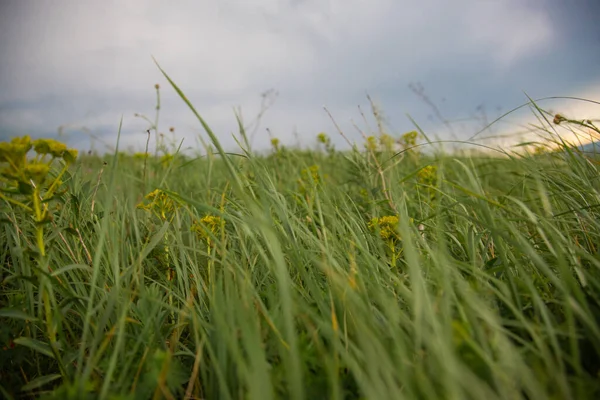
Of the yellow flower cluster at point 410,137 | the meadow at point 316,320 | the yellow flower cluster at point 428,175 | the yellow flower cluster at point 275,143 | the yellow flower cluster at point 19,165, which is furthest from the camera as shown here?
the yellow flower cluster at point 275,143

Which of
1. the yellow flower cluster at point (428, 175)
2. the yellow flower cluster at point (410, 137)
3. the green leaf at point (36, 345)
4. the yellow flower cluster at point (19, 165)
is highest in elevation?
the yellow flower cluster at point (410, 137)

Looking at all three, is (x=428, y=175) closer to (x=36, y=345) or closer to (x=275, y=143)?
(x=275, y=143)

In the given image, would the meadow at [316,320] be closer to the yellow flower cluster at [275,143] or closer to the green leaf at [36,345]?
the green leaf at [36,345]

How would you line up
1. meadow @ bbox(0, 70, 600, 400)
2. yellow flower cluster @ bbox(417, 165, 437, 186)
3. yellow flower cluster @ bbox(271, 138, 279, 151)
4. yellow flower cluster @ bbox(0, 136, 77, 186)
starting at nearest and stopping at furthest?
meadow @ bbox(0, 70, 600, 400)
yellow flower cluster @ bbox(0, 136, 77, 186)
yellow flower cluster @ bbox(417, 165, 437, 186)
yellow flower cluster @ bbox(271, 138, 279, 151)

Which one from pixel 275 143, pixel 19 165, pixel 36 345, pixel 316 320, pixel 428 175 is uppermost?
pixel 275 143

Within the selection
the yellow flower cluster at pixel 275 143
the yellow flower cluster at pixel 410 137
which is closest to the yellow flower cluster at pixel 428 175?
the yellow flower cluster at pixel 410 137

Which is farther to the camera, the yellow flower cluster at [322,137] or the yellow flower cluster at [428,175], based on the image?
the yellow flower cluster at [322,137]

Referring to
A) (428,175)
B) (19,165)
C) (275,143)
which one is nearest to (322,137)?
(275,143)

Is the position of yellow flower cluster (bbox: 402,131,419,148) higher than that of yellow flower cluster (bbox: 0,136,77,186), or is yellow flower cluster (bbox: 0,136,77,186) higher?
yellow flower cluster (bbox: 402,131,419,148)

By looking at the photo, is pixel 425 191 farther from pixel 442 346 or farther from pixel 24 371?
pixel 24 371

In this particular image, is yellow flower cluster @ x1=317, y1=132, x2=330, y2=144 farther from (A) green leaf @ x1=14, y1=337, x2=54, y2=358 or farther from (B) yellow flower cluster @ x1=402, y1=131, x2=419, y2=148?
(A) green leaf @ x1=14, y1=337, x2=54, y2=358

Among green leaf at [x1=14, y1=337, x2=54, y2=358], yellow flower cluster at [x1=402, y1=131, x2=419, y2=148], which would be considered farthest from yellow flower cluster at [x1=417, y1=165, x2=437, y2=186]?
green leaf at [x1=14, y1=337, x2=54, y2=358]

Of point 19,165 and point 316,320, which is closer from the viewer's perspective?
point 316,320

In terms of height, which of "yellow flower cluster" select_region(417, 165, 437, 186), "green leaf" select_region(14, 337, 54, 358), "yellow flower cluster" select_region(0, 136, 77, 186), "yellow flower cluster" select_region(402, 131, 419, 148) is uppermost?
"yellow flower cluster" select_region(402, 131, 419, 148)
